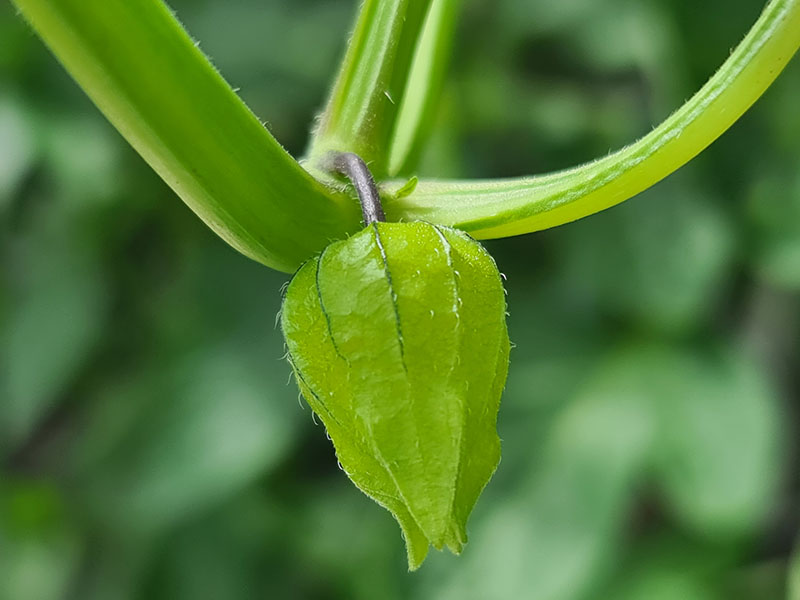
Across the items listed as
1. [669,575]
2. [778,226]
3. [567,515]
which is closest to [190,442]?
[567,515]

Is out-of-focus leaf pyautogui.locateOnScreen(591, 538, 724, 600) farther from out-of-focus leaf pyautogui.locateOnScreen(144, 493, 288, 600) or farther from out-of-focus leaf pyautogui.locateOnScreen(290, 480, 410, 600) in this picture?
out-of-focus leaf pyautogui.locateOnScreen(144, 493, 288, 600)

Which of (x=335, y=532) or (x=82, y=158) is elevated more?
(x=82, y=158)

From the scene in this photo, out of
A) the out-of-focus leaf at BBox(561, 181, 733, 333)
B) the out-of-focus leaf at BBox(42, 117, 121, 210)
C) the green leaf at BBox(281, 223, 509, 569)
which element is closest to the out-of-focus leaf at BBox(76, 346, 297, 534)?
the out-of-focus leaf at BBox(42, 117, 121, 210)

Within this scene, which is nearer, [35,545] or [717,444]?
[717,444]

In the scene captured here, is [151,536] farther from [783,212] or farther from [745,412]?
[783,212]

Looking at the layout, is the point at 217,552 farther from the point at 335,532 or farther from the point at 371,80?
the point at 371,80
